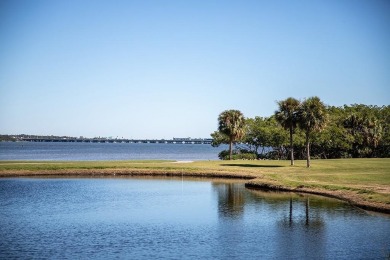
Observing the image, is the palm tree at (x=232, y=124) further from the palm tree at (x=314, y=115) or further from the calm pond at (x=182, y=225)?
the calm pond at (x=182, y=225)

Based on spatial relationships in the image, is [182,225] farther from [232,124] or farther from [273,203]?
[232,124]

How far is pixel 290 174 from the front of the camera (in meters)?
66.9

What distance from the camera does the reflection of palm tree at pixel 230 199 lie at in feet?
143

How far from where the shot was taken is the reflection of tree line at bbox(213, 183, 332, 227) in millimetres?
40188

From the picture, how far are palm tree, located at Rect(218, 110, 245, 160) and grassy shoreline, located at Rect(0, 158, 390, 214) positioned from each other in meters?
18.7

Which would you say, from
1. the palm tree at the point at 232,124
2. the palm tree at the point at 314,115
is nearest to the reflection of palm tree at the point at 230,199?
the palm tree at the point at 314,115

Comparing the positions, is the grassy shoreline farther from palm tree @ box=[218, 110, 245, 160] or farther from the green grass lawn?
palm tree @ box=[218, 110, 245, 160]

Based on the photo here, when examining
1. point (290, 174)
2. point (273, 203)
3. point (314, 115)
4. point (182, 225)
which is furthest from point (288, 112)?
point (182, 225)

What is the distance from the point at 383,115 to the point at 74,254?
378 ft

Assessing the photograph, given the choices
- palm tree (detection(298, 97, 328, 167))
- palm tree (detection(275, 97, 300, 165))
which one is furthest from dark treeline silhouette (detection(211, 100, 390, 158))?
palm tree (detection(298, 97, 328, 167))

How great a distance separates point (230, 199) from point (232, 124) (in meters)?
53.5

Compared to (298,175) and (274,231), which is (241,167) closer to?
(298,175)

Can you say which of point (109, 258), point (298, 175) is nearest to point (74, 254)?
point (109, 258)

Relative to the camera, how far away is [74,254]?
2838 cm
